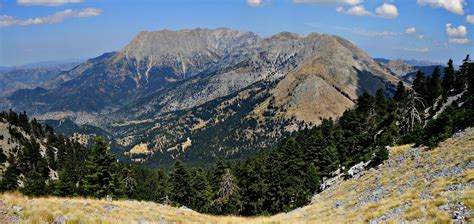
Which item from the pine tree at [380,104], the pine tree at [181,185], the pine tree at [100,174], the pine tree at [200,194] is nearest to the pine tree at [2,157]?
the pine tree at [181,185]

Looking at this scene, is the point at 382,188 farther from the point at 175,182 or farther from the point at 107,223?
the point at 175,182

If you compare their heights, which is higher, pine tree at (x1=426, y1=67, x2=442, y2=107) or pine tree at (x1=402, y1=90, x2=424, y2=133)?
pine tree at (x1=426, y1=67, x2=442, y2=107)

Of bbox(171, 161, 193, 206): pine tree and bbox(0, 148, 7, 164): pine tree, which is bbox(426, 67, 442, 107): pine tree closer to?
bbox(171, 161, 193, 206): pine tree

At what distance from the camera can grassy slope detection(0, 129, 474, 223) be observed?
2259 centimetres

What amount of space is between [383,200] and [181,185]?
6105 cm

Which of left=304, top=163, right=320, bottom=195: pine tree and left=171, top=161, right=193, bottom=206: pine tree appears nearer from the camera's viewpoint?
left=304, top=163, right=320, bottom=195: pine tree

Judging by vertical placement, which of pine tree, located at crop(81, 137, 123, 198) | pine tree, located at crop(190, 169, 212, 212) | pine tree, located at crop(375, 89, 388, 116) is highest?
pine tree, located at crop(375, 89, 388, 116)

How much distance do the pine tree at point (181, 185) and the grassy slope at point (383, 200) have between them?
41.6m

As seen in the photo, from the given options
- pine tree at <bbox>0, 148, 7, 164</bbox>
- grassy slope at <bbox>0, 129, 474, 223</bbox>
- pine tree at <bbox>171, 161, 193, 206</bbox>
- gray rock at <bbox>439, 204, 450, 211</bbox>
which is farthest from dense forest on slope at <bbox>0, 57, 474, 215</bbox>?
gray rock at <bbox>439, 204, 450, 211</bbox>

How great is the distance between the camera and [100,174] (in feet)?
201

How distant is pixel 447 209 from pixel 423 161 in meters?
26.7

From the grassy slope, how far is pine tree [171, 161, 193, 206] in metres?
41.6

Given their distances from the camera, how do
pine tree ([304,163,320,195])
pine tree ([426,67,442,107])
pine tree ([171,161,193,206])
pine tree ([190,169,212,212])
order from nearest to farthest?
pine tree ([304,163,320,195]) → pine tree ([190,169,212,212]) → pine tree ([171,161,193,206]) → pine tree ([426,67,442,107])

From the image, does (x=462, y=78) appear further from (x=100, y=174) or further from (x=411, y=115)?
(x=100, y=174)
